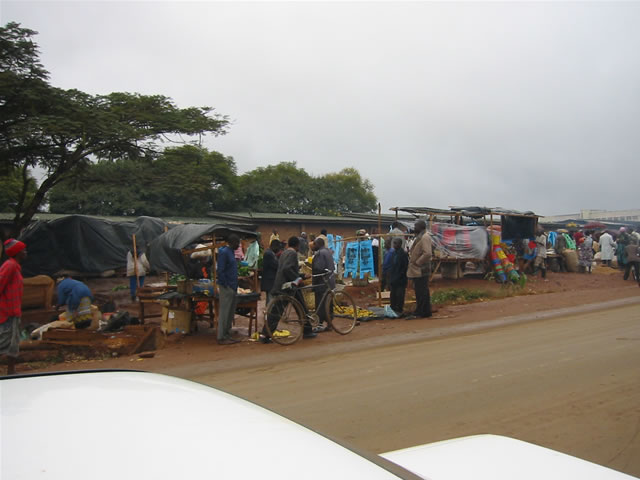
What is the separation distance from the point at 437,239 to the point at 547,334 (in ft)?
25.8

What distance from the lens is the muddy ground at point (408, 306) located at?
8.52m

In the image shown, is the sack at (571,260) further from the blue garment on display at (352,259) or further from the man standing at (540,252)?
the blue garment on display at (352,259)

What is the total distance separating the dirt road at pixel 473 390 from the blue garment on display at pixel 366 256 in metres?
7.76

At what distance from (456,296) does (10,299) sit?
40.0 feet

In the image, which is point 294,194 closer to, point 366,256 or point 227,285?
point 366,256

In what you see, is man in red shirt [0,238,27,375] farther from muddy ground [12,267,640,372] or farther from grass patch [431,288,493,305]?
grass patch [431,288,493,305]

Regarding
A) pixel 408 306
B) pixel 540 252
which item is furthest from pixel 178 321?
pixel 540 252

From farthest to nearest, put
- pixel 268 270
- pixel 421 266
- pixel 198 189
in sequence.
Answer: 1. pixel 198 189
2. pixel 421 266
3. pixel 268 270

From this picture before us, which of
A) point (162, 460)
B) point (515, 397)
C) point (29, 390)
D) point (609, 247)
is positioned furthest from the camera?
point (609, 247)

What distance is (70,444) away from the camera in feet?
3.98

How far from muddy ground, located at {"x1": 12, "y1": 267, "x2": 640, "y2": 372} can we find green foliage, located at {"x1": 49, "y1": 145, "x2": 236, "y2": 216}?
413 cm

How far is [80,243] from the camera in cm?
1834

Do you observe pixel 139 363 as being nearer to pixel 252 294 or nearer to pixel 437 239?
pixel 252 294

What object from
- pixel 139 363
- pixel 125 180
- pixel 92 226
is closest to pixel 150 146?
pixel 125 180
